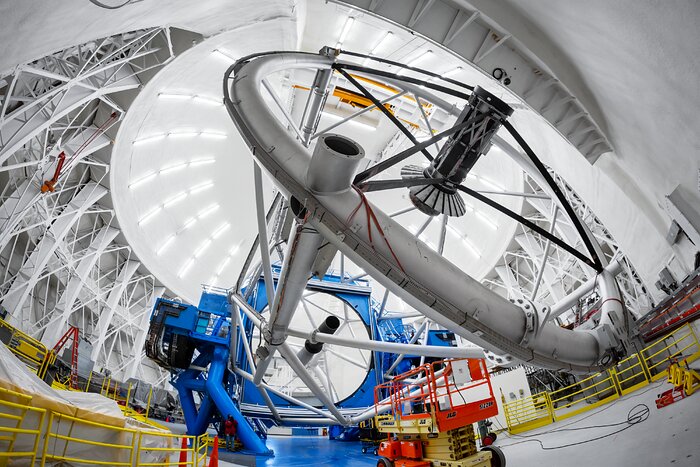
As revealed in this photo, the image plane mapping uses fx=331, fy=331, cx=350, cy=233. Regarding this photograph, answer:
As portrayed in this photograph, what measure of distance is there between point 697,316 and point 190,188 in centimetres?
2496

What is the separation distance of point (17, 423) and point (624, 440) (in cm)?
977

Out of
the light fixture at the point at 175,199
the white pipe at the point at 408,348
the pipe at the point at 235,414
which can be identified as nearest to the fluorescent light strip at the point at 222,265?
the light fixture at the point at 175,199

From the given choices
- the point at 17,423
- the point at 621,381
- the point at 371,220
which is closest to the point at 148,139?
the point at 17,423

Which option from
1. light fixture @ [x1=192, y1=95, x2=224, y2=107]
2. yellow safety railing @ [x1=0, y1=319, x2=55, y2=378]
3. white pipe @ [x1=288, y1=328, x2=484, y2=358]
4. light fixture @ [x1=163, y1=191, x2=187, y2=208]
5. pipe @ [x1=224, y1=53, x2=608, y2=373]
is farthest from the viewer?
light fixture @ [x1=163, y1=191, x2=187, y2=208]

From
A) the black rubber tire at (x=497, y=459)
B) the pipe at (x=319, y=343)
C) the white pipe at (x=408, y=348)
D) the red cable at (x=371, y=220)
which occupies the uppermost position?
the pipe at (x=319, y=343)

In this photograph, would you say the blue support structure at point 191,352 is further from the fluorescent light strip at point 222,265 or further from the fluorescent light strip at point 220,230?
the fluorescent light strip at point 222,265

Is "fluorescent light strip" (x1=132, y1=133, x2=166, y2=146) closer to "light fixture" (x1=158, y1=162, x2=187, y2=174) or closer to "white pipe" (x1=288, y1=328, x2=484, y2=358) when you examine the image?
"light fixture" (x1=158, y1=162, x2=187, y2=174)

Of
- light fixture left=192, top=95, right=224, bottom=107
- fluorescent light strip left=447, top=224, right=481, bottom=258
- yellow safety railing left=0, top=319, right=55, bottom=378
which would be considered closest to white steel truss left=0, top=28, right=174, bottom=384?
yellow safety railing left=0, top=319, right=55, bottom=378

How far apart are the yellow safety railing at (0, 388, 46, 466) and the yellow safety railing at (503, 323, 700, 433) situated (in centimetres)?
1289

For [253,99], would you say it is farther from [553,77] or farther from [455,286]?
[553,77]

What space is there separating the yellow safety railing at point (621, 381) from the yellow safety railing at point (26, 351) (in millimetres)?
16693

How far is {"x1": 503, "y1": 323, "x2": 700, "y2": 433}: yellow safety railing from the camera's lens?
417 inches

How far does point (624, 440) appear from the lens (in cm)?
638

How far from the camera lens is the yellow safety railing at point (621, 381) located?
1060cm
